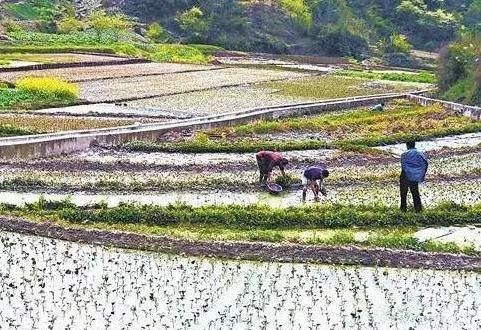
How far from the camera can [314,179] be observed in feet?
44.1

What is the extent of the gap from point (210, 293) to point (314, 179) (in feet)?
15.3

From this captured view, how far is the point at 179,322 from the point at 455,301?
10.5ft

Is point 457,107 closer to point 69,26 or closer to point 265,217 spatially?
point 265,217

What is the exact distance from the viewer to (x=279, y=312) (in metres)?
8.72

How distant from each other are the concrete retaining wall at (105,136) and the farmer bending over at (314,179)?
6.42 meters

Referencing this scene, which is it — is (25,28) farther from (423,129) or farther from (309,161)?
(309,161)

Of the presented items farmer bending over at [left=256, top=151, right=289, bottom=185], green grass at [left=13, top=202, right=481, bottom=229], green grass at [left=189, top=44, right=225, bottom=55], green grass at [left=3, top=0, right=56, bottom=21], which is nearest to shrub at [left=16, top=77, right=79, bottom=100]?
farmer bending over at [left=256, top=151, right=289, bottom=185]

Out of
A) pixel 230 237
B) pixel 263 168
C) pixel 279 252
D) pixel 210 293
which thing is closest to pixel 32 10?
pixel 263 168

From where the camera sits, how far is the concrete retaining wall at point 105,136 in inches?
674

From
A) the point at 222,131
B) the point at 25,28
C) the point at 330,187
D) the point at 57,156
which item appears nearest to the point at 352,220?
the point at 330,187

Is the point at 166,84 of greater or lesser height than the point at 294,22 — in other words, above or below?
above

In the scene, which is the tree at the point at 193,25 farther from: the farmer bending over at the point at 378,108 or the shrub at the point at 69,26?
the farmer bending over at the point at 378,108

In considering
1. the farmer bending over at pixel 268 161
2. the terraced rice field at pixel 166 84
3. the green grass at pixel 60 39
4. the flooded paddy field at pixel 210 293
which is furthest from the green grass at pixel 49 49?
the flooded paddy field at pixel 210 293

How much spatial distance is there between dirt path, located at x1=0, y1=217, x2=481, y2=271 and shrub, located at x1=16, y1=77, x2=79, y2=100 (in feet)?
53.9
